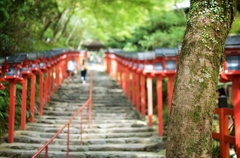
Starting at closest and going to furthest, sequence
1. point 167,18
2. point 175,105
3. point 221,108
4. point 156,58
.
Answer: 1. point 175,105
2. point 221,108
3. point 156,58
4. point 167,18

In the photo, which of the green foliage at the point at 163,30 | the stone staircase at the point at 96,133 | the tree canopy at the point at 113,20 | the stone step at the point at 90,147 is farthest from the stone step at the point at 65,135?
the green foliage at the point at 163,30

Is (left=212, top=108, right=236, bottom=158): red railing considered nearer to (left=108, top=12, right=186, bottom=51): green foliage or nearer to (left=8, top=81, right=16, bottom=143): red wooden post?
(left=8, top=81, right=16, bottom=143): red wooden post

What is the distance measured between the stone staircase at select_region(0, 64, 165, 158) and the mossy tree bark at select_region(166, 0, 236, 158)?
5.35 m

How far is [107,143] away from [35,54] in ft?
13.9

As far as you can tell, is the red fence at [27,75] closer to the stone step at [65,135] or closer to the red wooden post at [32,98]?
the red wooden post at [32,98]

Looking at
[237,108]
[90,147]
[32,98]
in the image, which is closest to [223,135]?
[237,108]

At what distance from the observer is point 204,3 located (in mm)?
4059

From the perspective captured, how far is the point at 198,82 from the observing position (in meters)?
3.80

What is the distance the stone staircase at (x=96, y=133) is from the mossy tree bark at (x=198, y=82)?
17.6 feet

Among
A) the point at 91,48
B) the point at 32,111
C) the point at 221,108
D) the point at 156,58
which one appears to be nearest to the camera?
the point at 221,108

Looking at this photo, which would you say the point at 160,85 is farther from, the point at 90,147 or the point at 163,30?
the point at 163,30

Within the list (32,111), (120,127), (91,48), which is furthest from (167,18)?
(91,48)

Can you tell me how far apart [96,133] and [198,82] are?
7.94m

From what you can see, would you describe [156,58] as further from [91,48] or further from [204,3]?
[91,48]
